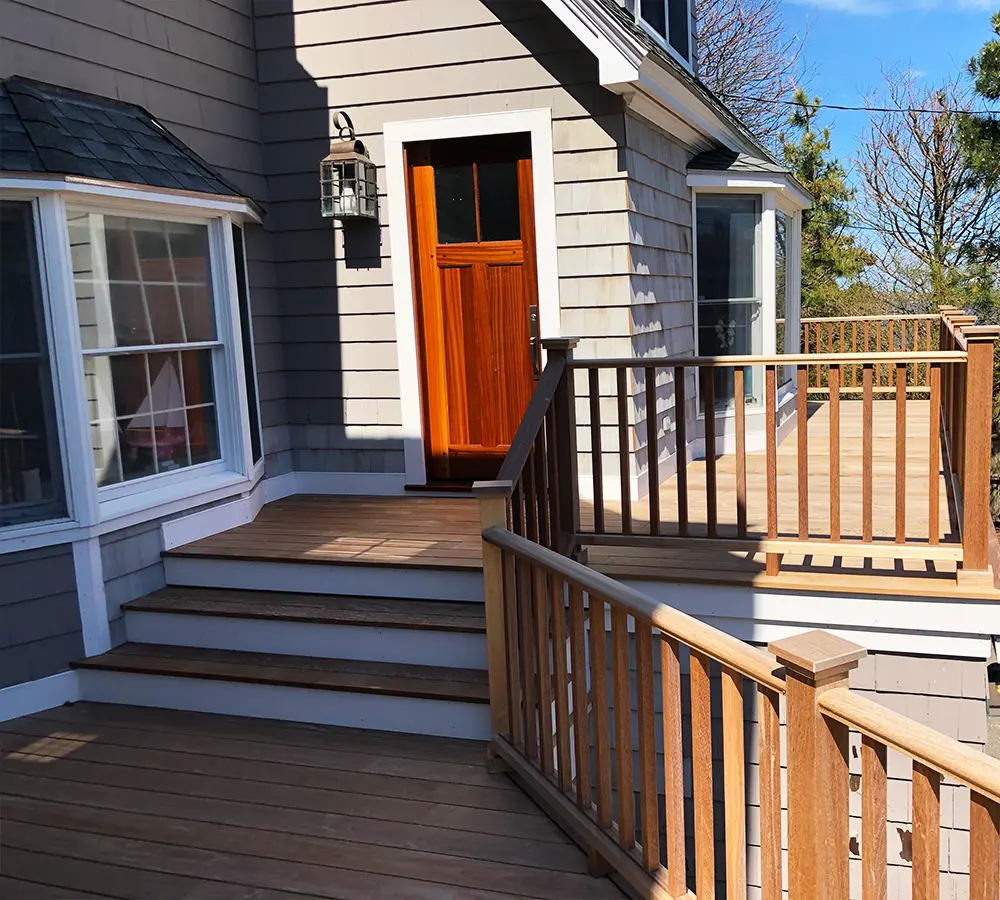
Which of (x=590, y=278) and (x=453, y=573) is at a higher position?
(x=590, y=278)

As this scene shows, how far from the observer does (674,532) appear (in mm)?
4602

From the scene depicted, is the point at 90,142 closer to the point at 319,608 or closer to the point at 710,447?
the point at 319,608

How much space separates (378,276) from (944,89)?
53.9ft

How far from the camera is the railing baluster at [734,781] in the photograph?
2.17 meters

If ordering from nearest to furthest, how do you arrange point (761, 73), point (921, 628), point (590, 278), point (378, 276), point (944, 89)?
point (921, 628) → point (590, 278) → point (378, 276) → point (944, 89) → point (761, 73)

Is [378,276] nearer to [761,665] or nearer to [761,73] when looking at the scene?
[761,665]

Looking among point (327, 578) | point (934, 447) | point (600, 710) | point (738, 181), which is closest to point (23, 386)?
point (327, 578)

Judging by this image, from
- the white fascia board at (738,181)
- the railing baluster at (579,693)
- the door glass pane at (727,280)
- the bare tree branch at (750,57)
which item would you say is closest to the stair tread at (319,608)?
the railing baluster at (579,693)

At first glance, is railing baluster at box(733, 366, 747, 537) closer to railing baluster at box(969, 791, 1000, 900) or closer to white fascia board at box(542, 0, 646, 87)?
white fascia board at box(542, 0, 646, 87)

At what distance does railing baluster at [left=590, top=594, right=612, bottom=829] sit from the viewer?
273cm

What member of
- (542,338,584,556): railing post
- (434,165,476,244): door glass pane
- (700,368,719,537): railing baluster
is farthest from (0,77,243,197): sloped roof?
(700,368,719,537): railing baluster

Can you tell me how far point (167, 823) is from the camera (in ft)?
10.6

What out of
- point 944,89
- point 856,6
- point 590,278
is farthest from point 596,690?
point 856,6

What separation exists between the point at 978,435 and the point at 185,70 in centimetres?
450
